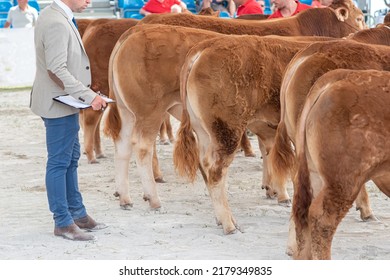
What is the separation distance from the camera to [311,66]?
5781mm

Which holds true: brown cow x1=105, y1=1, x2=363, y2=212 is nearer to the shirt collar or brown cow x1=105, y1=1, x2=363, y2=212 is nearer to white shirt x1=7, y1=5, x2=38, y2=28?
the shirt collar

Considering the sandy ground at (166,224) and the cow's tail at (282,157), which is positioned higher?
the cow's tail at (282,157)

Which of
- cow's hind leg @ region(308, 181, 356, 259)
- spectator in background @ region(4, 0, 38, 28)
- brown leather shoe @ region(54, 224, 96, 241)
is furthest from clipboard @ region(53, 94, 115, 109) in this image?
spectator in background @ region(4, 0, 38, 28)

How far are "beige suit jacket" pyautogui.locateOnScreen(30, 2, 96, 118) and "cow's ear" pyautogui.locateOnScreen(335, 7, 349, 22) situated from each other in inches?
154

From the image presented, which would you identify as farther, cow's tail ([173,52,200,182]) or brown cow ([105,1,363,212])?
brown cow ([105,1,363,212])

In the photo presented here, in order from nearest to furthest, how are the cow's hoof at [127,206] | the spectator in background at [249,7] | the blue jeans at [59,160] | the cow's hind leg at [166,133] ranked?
the blue jeans at [59,160]
the cow's hoof at [127,206]
the cow's hind leg at [166,133]
the spectator in background at [249,7]

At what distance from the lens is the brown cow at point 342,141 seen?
14.6 ft

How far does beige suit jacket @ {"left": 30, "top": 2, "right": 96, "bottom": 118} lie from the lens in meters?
5.66

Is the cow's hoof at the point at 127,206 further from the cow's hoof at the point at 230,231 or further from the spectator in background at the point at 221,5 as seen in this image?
the spectator in background at the point at 221,5

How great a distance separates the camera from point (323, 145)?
4488mm

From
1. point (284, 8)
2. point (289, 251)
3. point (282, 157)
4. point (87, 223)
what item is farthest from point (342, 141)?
point (284, 8)

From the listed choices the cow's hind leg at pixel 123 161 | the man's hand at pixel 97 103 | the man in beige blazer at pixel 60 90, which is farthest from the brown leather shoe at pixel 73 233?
the cow's hind leg at pixel 123 161

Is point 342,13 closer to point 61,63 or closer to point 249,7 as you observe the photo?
point 249,7

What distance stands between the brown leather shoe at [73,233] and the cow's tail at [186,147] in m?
0.91
